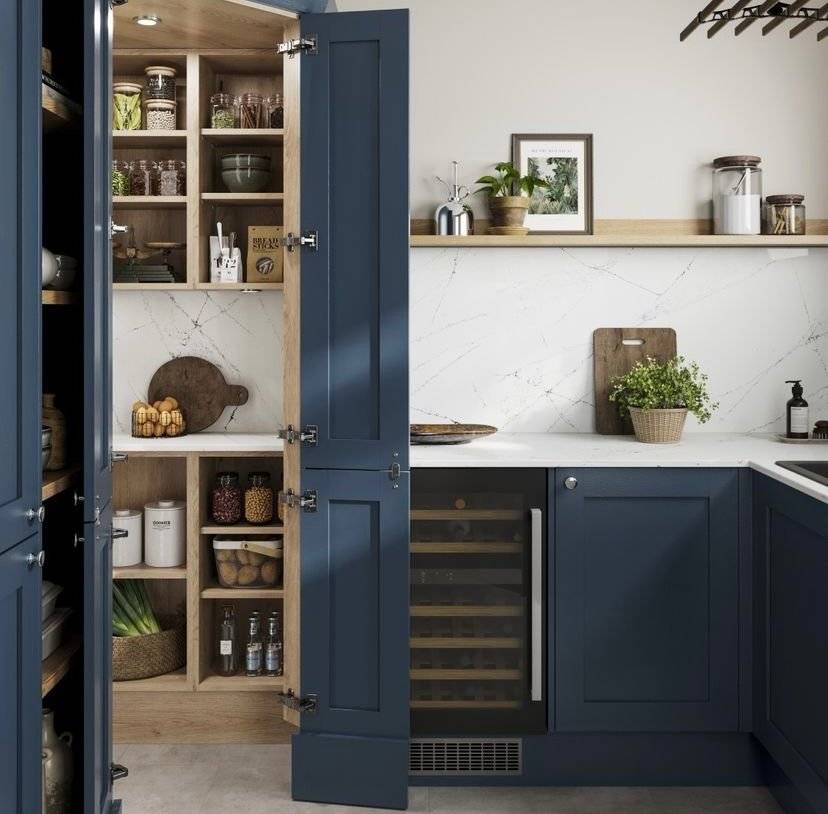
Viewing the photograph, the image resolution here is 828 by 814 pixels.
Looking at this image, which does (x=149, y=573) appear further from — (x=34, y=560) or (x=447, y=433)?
(x=34, y=560)

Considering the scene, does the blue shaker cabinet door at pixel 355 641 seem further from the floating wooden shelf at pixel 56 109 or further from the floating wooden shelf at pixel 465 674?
the floating wooden shelf at pixel 56 109

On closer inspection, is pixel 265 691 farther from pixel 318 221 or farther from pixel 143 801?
pixel 318 221

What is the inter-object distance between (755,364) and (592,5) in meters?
1.40

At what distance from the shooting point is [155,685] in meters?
3.35

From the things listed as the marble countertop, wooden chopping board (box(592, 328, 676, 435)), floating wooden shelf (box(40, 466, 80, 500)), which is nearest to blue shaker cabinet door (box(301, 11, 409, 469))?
the marble countertop

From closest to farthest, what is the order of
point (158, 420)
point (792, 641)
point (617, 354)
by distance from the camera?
point (792, 641)
point (158, 420)
point (617, 354)

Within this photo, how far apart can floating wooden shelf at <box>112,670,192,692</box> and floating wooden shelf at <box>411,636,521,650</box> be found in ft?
2.85

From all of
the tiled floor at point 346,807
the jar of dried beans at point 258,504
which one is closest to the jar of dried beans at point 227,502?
the jar of dried beans at point 258,504

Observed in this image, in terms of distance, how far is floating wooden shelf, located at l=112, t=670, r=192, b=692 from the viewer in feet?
11.0

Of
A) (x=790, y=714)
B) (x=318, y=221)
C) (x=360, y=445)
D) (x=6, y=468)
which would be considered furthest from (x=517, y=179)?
(x=6, y=468)

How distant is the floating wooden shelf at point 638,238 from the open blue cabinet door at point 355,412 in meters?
0.58

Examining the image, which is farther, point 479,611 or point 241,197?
point 241,197

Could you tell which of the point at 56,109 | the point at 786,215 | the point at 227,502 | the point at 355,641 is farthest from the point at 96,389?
the point at 786,215

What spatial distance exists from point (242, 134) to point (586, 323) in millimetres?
1367
